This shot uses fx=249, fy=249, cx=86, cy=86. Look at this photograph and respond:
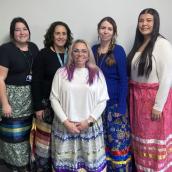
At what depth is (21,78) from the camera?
1.93 metres

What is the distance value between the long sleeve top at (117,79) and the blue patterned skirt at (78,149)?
0.68ft

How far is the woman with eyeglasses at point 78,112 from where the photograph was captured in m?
1.71

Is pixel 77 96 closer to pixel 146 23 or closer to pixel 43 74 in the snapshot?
pixel 43 74

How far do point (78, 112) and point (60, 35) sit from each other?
607 mm

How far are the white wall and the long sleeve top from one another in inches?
17.2

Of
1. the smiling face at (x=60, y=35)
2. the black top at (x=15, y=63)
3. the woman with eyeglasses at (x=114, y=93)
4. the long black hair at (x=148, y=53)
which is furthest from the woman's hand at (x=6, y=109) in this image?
the long black hair at (x=148, y=53)

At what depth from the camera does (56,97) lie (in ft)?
5.75

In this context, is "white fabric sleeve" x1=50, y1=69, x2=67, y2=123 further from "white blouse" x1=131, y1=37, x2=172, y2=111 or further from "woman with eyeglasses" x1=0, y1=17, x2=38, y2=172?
"white blouse" x1=131, y1=37, x2=172, y2=111

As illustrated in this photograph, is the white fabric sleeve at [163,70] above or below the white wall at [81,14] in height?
below

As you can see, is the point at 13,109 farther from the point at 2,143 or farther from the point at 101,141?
the point at 101,141

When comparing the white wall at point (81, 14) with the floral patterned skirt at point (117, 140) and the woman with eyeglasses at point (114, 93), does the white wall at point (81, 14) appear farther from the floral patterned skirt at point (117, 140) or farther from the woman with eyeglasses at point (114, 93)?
the floral patterned skirt at point (117, 140)

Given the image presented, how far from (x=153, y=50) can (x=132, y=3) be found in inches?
24.4

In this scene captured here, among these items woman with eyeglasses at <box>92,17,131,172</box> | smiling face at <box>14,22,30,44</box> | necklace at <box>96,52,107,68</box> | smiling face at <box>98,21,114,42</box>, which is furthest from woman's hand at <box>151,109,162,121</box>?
smiling face at <box>14,22,30,44</box>

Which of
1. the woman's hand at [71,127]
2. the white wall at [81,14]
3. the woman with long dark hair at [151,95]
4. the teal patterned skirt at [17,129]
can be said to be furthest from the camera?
the white wall at [81,14]
